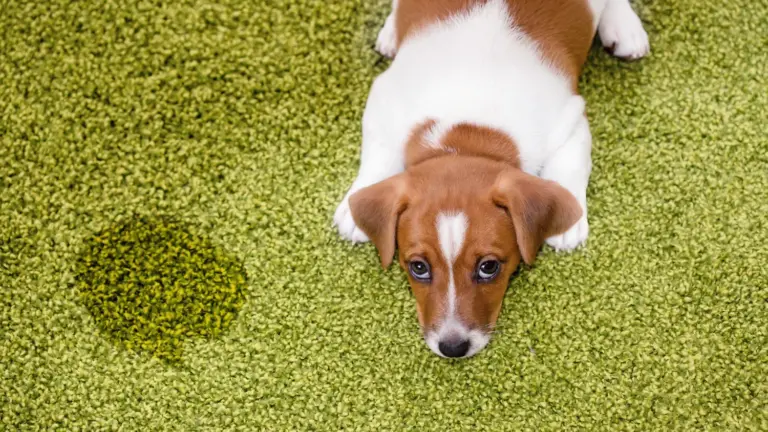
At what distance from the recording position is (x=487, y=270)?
306 cm

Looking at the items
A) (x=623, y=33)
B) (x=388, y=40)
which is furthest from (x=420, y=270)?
(x=623, y=33)

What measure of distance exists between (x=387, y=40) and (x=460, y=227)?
4.26 feet

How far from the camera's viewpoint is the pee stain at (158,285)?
3.61m

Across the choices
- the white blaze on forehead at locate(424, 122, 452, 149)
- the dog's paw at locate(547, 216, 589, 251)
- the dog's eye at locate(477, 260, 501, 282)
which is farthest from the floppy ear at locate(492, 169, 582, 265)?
the dog's paw at locate(547, 216, 589, 251)

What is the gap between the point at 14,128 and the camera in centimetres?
386

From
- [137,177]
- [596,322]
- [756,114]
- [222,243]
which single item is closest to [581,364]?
[596,322]

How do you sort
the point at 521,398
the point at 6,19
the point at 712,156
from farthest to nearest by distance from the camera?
1. the point at 6,19
2. the point at 712,156
3. the point at 521,398

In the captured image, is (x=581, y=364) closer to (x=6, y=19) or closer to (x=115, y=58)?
(x=115, y=58)

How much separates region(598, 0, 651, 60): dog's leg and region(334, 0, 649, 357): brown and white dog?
129 mm

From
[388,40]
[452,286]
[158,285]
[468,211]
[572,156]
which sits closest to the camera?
[468,211]

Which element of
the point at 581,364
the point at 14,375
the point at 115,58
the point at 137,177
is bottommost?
the point at 14,375

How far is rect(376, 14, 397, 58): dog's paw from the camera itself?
3.81 metres

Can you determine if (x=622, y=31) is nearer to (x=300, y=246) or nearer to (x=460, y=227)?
(x=460, y=227)

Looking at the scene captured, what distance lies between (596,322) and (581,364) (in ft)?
0.63
